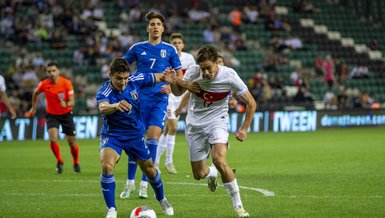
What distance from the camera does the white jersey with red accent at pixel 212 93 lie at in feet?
34.3

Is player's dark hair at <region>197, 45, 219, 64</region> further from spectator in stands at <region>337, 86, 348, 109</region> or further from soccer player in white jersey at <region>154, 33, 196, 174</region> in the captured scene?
spectator in stands at <region>337, 86, 348, 109</region>

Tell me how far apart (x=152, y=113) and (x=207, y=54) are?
9.28 feet

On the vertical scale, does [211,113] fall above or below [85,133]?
above

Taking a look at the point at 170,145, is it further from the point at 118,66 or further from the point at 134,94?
the point at 118,66

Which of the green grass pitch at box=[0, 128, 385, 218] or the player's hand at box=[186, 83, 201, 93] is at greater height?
the player's hand at box=[186, 83, 201, 93]

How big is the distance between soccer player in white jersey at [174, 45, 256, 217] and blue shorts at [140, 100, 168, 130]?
5.56 feet

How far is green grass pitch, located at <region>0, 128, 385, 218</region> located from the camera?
1084 cm

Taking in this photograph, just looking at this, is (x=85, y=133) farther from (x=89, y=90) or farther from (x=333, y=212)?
(x=333, y=212)

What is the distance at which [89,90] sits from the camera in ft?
105

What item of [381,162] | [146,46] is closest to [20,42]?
[381,162]

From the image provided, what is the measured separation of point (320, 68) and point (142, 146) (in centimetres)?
2905

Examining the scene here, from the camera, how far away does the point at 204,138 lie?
10.8 m

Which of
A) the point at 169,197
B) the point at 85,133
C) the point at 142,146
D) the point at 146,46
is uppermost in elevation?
the point at 146,46

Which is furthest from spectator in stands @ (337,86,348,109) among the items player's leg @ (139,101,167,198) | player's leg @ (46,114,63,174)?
player's leg @ (139,101,167,198)
